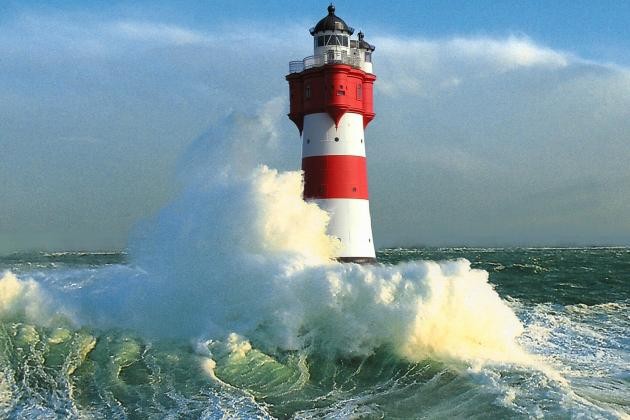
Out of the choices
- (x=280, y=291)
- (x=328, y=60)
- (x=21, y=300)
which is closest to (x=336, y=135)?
(x=328, y=60)

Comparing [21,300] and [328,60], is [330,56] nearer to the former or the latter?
[328,60]

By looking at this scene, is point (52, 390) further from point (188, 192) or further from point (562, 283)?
point (562, 283)

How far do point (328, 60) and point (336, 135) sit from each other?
1.70 meters

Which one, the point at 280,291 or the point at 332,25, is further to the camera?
the point at 332,25

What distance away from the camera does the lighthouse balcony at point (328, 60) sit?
Result: 52.6 ft

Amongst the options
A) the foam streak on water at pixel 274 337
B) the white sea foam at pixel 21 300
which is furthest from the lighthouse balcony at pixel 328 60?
the white sea foam at pixel 21 300

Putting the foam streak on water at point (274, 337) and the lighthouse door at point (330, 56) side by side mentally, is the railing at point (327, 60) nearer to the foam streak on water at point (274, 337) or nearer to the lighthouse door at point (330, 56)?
the lighthouse door at point (330, 56)

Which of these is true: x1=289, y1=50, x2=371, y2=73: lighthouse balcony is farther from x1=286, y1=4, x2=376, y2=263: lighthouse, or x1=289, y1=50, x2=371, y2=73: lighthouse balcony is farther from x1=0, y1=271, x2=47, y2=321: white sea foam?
x1=0, y1=271, x2=47, y2=321: white sea foam

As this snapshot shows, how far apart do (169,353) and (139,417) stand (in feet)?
8.03

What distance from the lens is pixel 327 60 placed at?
1605cm

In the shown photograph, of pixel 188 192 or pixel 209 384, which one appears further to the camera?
pixel 188 192

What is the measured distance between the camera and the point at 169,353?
1080 cm

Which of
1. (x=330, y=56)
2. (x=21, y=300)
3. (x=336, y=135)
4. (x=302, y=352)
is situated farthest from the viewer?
(x=330, y=56)

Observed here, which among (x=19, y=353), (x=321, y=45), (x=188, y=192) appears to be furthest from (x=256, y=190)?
(x=19, y=353)
